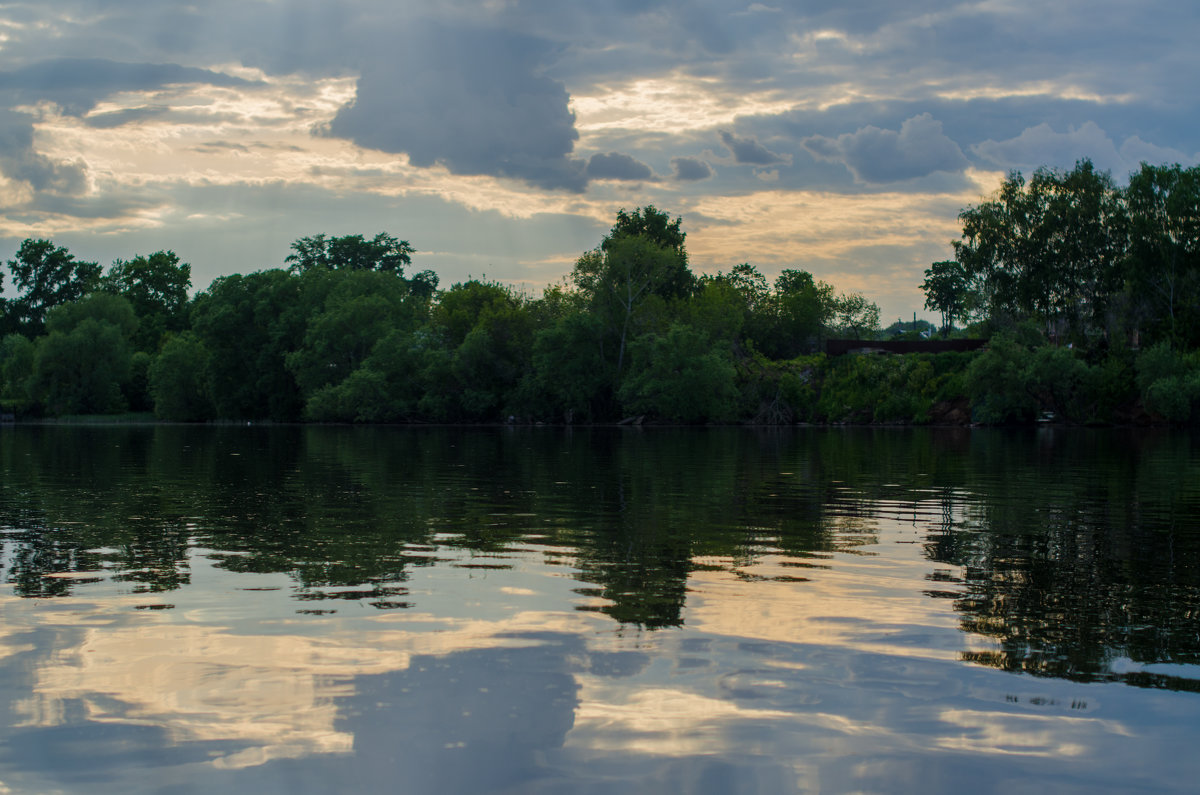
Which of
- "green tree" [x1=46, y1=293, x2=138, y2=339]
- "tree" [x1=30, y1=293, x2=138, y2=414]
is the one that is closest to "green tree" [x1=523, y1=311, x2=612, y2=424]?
"tree" [x1=30, y1=293, x2=138, y2=414]

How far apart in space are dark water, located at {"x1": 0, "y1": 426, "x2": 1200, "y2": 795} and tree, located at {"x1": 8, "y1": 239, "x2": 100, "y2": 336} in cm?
16791

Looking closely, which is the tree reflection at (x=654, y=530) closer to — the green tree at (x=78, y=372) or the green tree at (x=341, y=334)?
the green tree at (x=341, y=334)

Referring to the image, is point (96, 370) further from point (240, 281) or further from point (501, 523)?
point (501, 523)

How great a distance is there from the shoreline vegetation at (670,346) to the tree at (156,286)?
22.4 meters

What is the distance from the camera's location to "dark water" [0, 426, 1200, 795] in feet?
20.3

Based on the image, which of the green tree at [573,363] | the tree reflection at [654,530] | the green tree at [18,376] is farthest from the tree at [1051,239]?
the green tree at [18,376]

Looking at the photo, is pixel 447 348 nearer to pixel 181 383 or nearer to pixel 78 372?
pixel 181 383

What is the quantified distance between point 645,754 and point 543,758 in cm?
61

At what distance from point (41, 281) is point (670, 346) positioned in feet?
404

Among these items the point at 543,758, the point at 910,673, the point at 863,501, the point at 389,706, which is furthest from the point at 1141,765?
the point at 863,501

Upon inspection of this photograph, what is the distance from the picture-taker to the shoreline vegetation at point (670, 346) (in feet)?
276

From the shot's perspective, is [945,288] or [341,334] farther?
[945,288]

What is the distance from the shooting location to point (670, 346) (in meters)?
91.1

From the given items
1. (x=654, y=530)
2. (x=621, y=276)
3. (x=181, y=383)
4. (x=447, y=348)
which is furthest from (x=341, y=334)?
(x=654, y=530)
